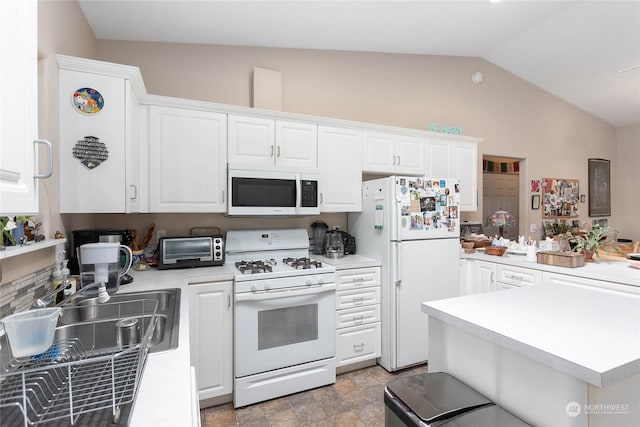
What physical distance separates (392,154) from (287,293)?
1.73 metres

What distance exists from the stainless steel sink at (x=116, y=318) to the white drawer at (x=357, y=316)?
4.31 ft

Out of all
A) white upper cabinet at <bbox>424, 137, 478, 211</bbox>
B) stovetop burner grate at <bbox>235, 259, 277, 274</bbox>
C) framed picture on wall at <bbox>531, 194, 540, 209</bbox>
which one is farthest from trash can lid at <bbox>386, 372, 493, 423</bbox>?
framed picture on wall at <bbox>531, 194, 540, 209</bbox>

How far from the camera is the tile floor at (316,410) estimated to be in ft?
A: 6.59

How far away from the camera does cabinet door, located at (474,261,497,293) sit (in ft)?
9.23

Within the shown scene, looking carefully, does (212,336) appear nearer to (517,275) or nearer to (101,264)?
(101,264)

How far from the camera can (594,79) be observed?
4324mm

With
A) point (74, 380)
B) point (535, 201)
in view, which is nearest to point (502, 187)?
point (535, 201)

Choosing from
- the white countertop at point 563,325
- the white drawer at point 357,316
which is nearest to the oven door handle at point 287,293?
the white drawer at point 357,316

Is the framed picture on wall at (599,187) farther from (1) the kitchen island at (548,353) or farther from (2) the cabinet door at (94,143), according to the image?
(2) the cabinet door at (94,143)

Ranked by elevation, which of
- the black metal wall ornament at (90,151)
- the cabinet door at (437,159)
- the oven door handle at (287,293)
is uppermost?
the cabinet door at (437,159)

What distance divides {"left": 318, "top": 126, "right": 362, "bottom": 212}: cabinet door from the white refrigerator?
175 mm

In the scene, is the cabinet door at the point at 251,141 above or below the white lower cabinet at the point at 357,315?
above

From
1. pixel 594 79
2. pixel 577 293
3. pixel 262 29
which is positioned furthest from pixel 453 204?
pixel 594 79

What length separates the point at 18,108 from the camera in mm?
729
